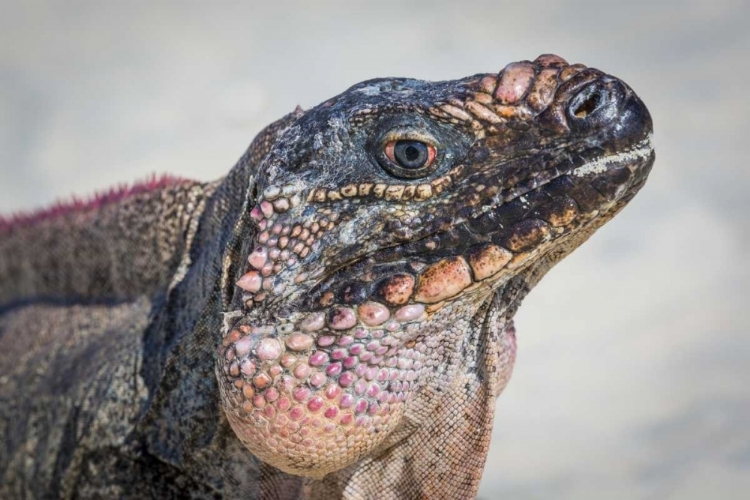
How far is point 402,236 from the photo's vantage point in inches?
120

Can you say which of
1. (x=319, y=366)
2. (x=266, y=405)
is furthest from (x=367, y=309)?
(x=266, y=405)

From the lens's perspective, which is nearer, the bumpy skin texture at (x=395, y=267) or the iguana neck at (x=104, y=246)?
the bumpy skin texture at (x=395, y=267)

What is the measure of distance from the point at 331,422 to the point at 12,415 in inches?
120

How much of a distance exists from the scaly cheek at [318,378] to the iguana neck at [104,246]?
4.85 ft

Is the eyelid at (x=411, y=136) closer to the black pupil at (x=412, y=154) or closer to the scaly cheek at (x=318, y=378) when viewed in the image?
the black pupil at (x=412, y=154)

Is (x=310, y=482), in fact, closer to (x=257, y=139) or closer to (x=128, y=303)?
(x=257, y=139)

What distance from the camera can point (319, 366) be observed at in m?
2.99

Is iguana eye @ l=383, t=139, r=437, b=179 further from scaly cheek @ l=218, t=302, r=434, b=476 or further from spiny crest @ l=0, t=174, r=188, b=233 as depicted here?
spiny crest @ l=0, t=174, r=188, b=233

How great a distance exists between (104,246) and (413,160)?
2.90m

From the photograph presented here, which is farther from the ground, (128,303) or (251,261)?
(128,303)

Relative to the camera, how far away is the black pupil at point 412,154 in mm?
3111

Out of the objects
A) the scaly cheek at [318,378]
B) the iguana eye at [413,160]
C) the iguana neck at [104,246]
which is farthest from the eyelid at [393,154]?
the iguana neck at [104,246]

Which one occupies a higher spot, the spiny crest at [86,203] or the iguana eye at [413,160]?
the spiny crest at [86,203]

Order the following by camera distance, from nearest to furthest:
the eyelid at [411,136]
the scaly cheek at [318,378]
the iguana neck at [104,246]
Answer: the scaly cheek at [318,378] → the eyelid at [411,136] → the iguana neck at [104,246]
